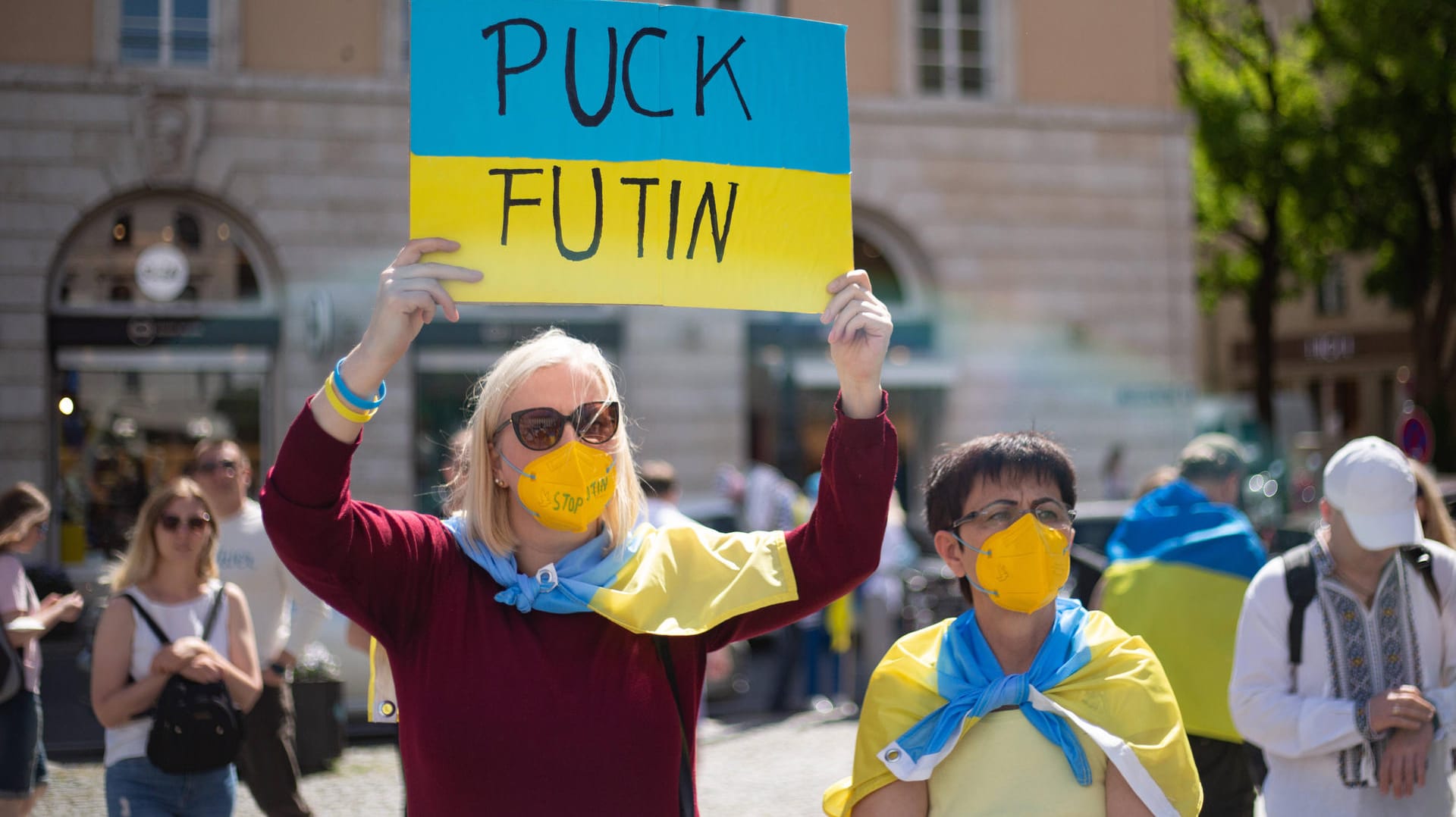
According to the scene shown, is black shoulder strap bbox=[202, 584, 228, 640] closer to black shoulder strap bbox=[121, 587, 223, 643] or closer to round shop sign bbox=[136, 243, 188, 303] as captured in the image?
black shoulder strap bbox=[121, 587, 223, 643]

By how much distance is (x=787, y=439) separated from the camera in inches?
836

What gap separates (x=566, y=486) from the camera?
2.65 metres

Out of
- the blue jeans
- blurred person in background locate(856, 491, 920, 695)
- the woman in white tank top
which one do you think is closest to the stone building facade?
blurred person in background locate(856, 491, 920, 695)

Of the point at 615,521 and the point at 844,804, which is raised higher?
the point at 615,521

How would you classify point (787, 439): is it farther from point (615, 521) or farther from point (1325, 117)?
point (615, 521)

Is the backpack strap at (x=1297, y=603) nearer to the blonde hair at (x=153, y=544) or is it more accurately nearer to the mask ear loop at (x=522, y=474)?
the mask ear loop at (x=522, y=474)

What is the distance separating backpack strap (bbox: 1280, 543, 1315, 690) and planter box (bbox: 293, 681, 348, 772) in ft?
21.7

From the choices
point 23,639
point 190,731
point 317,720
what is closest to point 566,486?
point 190,731

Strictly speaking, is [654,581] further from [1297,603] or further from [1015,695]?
[1297,603]

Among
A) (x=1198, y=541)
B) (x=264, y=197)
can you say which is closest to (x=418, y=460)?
(x=264, y=197)

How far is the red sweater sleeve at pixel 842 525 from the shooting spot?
2.61 meters

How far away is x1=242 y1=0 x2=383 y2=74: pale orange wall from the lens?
18938 millimetres

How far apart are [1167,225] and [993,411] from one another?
166 inches

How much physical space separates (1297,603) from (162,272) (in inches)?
707
